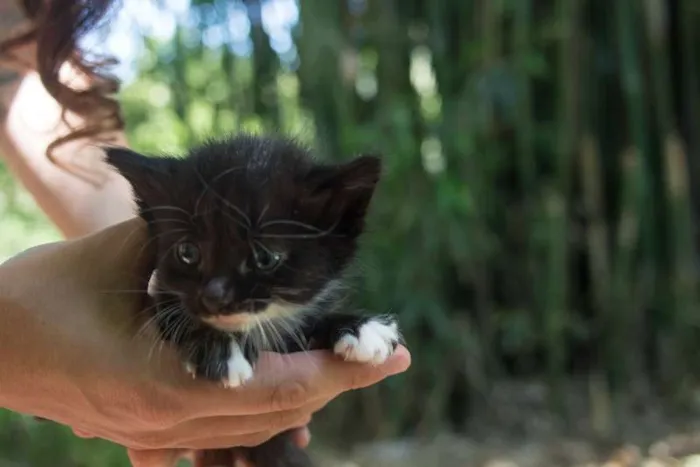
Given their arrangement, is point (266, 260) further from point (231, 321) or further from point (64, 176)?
point (64, 176)

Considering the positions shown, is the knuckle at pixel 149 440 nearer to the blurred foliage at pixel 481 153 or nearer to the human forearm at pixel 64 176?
the human forearm at pixel 64 176

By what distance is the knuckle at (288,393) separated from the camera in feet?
3.48

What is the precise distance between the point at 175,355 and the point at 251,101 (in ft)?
4.74

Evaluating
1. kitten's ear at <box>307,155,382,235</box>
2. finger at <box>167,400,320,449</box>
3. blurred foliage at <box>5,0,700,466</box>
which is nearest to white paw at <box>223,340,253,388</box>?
finger at <box>167,400,320,449</box>

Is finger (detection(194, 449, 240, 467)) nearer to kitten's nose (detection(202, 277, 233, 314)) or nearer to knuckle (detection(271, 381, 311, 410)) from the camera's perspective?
knuckle (detection(271, 381, 311, 410))

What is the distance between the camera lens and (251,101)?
2396 millimetres

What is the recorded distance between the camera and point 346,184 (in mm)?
1102

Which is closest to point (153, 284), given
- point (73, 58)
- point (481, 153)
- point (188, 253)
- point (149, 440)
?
point (188, 253)

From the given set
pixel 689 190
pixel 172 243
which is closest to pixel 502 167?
pixel 689 190

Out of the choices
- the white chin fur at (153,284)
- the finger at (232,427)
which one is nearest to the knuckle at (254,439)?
the finger at (232,427)

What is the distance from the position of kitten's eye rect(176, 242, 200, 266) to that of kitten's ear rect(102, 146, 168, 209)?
89 millimetres

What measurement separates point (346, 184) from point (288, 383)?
0.26 metres

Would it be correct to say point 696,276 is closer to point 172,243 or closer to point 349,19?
point 349,19

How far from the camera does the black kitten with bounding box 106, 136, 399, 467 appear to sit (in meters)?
1.02
